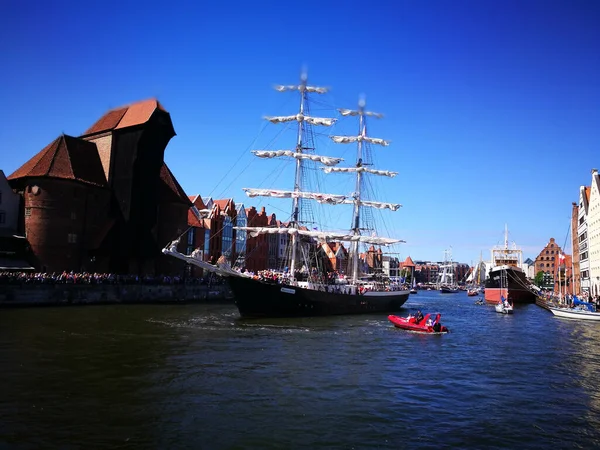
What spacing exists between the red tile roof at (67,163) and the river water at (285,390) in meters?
31.6

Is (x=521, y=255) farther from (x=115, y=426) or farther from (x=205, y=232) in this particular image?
(x=115, y=426)

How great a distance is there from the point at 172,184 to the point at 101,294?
2429 centimetres

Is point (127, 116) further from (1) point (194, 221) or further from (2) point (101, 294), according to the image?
(2) point (101, 294)

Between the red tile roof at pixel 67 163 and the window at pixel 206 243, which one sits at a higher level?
the red tile roof at pixel 67 163

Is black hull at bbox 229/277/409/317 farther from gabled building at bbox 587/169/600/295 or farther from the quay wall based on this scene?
gabled building at bbox 587/169/600/295

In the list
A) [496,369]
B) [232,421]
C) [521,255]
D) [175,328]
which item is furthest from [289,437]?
[521,255]

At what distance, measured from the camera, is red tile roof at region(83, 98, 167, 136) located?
66812mm

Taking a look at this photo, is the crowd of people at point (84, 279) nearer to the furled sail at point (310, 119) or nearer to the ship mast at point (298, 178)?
the ship mast at point (298, 178)

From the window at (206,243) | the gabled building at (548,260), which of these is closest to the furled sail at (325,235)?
the window at (206,243)

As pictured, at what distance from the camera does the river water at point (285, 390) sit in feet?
44.0

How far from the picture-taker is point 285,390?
60.5 ft

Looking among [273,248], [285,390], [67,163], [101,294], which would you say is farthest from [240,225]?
[285,390]

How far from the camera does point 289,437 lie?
1334 centimetres

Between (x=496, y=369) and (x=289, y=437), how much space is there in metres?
15.1
